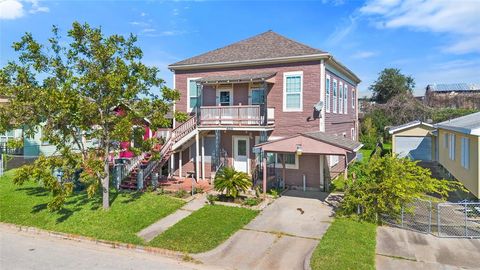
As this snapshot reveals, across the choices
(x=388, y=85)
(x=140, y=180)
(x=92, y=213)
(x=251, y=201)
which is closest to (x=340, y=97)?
(x=251, y=201)

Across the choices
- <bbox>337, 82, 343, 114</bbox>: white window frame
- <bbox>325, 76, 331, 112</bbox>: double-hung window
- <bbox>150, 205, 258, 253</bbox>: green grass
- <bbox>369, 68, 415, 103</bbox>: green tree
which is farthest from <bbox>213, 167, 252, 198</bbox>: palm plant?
<bbox>369, 68, 415, 103</bbox>: green tree

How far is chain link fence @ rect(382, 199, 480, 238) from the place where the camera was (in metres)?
9.85

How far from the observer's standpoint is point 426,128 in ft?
77.8

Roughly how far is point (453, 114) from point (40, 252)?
37695 millimetres

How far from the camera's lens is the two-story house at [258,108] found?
16141mm

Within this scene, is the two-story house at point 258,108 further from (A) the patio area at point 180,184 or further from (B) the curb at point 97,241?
(B) the curb at point 97,241

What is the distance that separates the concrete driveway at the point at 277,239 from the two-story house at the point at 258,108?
2892 millimetres

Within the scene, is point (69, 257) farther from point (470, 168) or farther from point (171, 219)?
point (470, 168)

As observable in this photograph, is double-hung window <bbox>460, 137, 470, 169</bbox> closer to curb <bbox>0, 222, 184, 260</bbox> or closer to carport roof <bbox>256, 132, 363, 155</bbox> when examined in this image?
carport roof <bbox>256, 132, 363, 155</bbox>

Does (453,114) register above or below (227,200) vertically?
above

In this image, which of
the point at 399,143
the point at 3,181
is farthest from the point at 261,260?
the point at 399,143

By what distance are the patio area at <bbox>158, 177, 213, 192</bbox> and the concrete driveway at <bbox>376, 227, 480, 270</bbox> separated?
8.49 meters

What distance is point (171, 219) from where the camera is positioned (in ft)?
37.8

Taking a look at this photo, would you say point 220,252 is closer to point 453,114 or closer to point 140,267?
point 140,267
